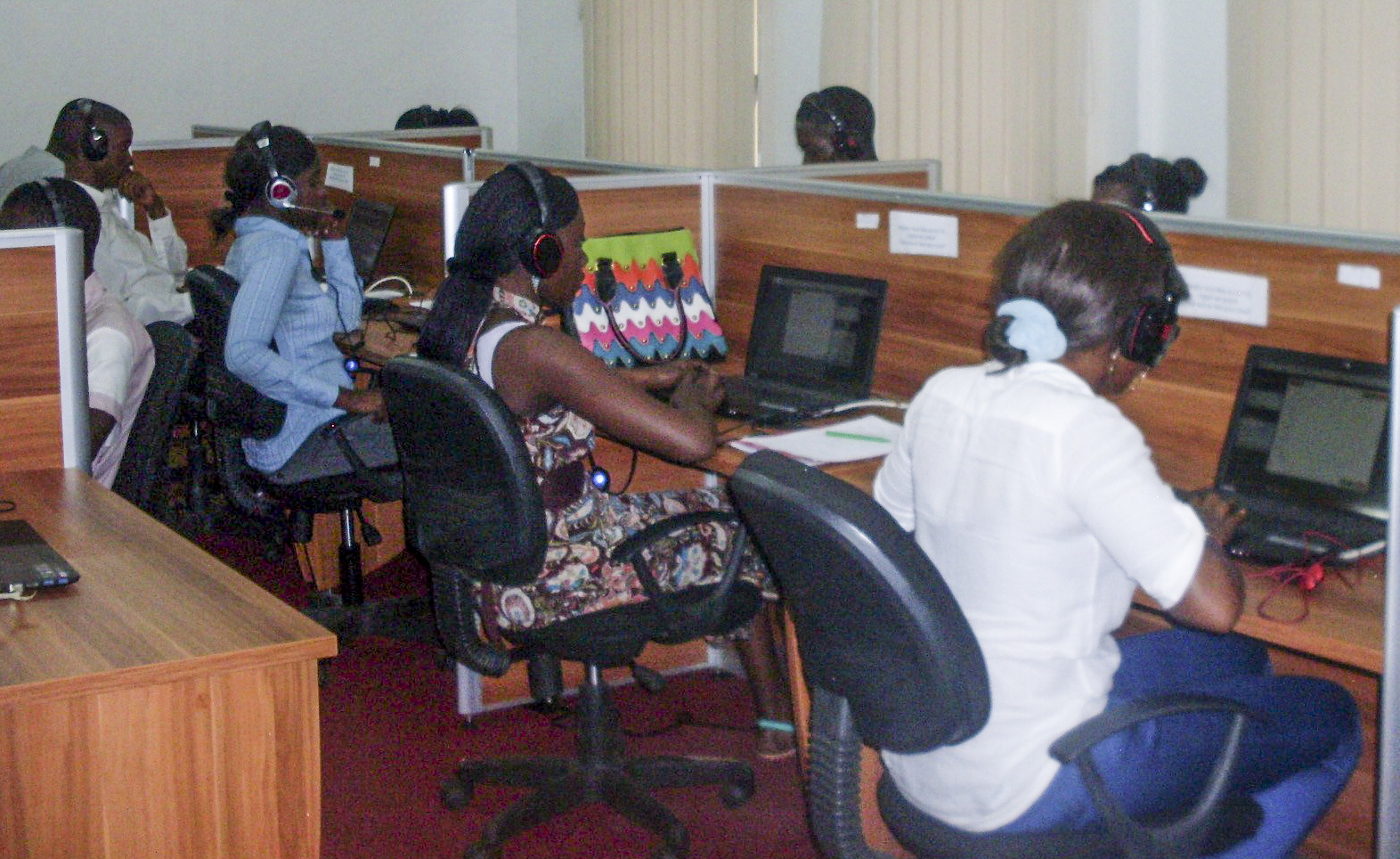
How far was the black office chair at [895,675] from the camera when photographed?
60.9 inches

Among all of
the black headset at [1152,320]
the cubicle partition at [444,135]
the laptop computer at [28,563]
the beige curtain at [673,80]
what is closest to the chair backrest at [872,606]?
the black headset at [1152,320]

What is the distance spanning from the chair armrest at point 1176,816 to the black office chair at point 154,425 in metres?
1.74

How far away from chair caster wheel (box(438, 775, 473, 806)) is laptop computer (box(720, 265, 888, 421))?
80cm

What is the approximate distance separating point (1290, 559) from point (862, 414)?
970 millimetres

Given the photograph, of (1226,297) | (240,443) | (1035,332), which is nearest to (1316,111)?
(1226,297)

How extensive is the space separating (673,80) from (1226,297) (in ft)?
13.3

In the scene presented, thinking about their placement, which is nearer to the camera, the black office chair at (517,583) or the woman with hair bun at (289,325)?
the black office chair at (517,583)

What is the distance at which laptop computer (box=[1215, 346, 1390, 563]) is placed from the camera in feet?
6.50

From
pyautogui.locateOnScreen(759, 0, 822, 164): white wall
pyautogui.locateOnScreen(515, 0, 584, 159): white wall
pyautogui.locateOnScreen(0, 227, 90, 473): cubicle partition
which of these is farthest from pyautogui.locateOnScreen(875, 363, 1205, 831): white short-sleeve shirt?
pyautogui.locateOnScreen(515, 0, 584, 159): white wall

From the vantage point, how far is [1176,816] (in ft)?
5.33

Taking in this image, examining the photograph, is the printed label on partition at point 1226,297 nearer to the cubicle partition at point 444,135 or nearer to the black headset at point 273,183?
the black headset at point 273,183

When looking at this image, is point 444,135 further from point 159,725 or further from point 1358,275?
point 159,725

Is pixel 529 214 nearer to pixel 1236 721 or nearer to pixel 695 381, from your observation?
pixel 695 381

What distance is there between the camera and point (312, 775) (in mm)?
1759
